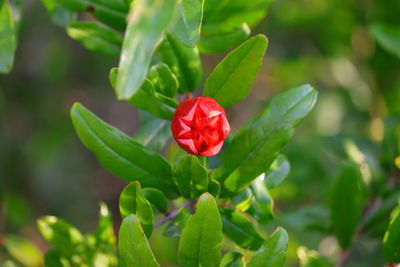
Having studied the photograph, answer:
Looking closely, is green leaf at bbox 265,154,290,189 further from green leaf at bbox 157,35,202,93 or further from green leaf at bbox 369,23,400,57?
green leaf at bbox 369,23,400,57

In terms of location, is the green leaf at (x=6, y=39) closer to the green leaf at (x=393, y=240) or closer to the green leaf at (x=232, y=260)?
the green leaf at (x=232, y=260)

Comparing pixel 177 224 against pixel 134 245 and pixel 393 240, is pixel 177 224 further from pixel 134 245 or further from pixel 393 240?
pixel 393 240

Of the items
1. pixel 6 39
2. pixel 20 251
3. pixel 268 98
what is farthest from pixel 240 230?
pixel 268 98

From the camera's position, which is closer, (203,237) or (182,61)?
(203,237)

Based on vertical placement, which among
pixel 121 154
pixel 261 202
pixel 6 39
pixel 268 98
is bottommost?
pixel 268 98

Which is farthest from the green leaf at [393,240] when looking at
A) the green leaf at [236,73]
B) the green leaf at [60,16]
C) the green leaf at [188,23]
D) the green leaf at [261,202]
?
the green leaf at [60,16]
